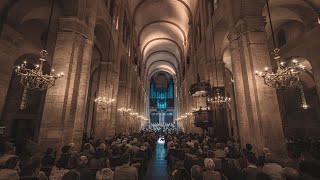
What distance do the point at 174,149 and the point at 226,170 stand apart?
417cm

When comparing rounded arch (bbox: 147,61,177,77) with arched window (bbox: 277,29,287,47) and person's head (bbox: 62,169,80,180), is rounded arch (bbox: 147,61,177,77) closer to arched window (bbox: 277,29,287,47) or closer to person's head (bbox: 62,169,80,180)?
arched window (bbox: 277,29,287,47)

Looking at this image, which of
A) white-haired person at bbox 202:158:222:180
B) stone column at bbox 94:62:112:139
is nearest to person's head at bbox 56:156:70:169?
white-haired person at bbox 202:158:222:180

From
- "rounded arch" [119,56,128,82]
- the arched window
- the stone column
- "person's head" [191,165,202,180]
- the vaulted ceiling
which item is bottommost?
"person's head" [191,165,202,180]

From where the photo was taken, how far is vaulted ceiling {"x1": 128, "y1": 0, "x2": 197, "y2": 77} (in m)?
21.9

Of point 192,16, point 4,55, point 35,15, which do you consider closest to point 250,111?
point 4,55

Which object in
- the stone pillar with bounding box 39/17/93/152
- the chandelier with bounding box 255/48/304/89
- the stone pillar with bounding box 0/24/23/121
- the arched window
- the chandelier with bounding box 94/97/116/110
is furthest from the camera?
the arched window

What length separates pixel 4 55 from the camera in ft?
24.4

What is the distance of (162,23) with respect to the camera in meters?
27.1

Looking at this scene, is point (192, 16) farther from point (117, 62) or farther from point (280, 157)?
point (280, 157)

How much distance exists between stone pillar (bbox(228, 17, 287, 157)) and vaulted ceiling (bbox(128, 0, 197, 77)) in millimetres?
13155

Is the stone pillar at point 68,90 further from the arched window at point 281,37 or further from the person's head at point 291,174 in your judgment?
the arched window at point 281,37

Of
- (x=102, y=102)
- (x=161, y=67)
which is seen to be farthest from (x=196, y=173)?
(x=161, y=67)

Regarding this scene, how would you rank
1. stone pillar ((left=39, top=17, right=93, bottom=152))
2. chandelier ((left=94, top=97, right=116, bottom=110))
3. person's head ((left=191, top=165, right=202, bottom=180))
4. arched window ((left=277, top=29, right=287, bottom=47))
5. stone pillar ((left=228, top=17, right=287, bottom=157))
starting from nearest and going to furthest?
person's head ((left=191, top=165, right=202, bottom=180)), stone pillar ((left=228, top=17, right=287, bottom=157)), stone pillar ((left=39, top=17, right=93, bottom=152)), chandelier ((left=94, top=97, right=116, bottom=110)), arched window ((left=277, top=29, right=287, bottom=47))

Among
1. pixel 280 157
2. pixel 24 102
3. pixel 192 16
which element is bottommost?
pixel 280 157
